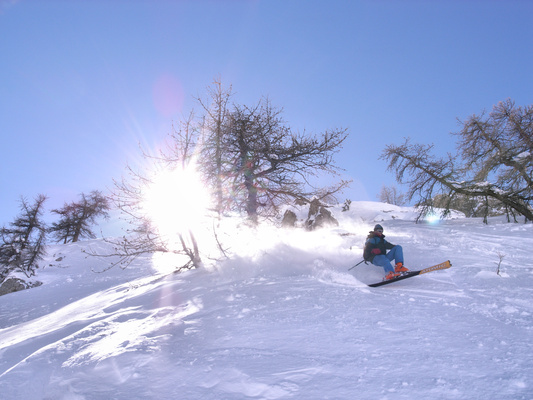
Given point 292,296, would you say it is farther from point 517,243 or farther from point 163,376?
point 517,243

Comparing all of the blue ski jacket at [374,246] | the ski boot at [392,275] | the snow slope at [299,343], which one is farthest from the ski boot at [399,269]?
the blue ski jacket at [374,246]

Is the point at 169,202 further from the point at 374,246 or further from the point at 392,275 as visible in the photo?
the point at 392,275

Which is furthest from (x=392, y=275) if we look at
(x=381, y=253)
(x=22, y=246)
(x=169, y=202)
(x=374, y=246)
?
(x=22, y=246)

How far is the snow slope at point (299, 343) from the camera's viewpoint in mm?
2053

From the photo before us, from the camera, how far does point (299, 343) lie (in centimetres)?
275

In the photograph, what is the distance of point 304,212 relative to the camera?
78.0ft

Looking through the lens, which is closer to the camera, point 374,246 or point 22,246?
point 374,246

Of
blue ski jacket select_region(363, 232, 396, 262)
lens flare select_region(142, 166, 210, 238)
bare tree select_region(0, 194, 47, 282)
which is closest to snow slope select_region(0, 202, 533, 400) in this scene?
blue ski jacket select_region(363, 232, 396, 262)

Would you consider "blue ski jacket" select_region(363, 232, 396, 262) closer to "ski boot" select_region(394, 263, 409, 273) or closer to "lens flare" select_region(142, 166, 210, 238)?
"ski boot" select_region(394, 263, 409, 273)

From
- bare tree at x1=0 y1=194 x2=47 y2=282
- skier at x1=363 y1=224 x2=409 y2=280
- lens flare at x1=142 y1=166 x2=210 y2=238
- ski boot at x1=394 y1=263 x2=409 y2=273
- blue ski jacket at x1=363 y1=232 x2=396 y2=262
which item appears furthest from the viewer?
bare tree at x1=0 y1=194 x2=47 y2=282

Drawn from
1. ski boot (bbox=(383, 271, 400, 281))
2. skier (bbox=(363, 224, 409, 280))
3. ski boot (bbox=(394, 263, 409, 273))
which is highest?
skier (bbox=(363, 224, 409, 280))

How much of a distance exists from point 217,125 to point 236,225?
399 cm

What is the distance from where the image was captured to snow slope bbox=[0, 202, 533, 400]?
205cm

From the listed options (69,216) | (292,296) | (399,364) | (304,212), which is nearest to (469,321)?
(399,364)
